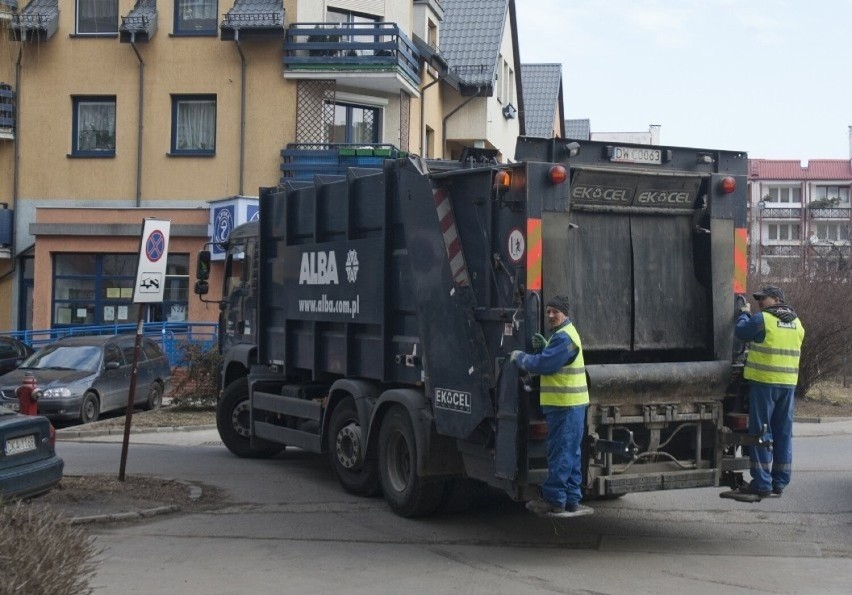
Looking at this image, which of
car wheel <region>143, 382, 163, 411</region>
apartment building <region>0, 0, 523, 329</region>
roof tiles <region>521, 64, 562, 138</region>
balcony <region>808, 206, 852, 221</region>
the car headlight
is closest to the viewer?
the car headlight

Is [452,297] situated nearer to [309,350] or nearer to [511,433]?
[511,433]

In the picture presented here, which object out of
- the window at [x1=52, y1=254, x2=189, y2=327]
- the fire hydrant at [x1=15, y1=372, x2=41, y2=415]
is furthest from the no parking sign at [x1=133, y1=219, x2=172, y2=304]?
the window at [x1=52, y1=254, x2=189, y2=327]

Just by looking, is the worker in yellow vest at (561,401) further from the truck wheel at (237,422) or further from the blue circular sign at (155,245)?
the truck wheel at (237,422)

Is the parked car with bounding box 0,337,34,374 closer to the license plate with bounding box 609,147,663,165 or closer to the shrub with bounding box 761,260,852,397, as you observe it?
the shrub with bounding box 761,260,852,397

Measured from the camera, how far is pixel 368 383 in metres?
11.0

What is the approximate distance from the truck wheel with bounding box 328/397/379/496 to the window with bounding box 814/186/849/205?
94123mm

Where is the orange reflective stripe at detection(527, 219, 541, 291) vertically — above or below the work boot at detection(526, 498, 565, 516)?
above

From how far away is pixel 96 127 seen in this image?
95.3ft

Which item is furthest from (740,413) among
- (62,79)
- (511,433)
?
(62,79)

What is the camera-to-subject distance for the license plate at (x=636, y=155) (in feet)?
30.2

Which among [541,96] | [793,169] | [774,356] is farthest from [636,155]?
[793,169]

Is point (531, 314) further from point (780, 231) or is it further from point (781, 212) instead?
point (780, 231)

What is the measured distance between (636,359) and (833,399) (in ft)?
48.2

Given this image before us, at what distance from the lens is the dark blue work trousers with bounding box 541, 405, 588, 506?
27.2ft
